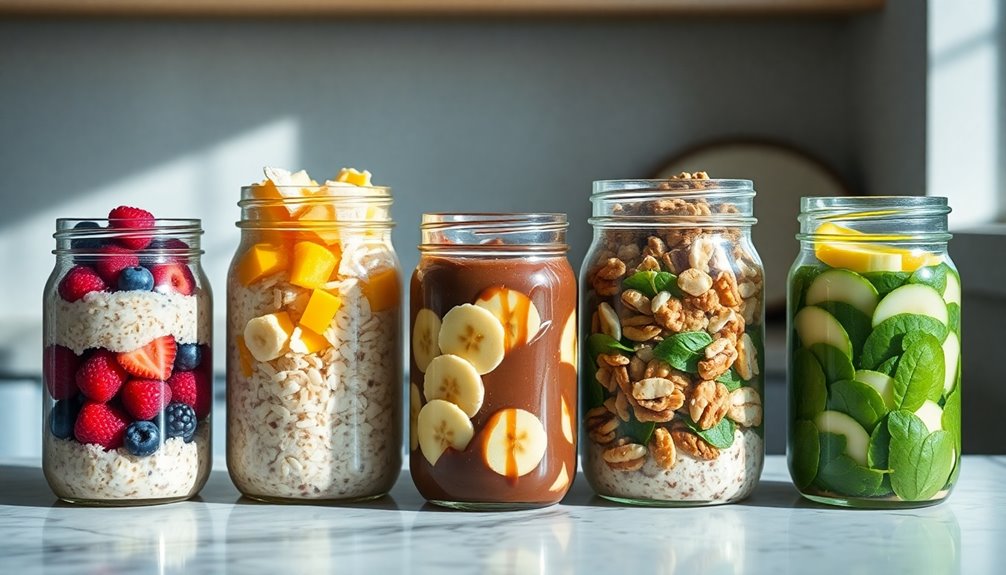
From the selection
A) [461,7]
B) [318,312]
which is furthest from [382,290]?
[461,7]

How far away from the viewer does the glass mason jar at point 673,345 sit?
766mm

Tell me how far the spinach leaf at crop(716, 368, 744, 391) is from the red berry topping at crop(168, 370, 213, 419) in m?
0.37

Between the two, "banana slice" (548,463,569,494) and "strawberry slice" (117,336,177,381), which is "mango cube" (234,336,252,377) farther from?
"banana slice" (548,463,569,494)

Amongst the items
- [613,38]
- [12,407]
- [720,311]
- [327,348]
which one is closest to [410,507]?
[327,348]

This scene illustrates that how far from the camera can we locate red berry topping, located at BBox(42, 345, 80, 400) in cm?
78

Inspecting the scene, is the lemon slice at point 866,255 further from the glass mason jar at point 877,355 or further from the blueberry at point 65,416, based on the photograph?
the blueberry at point 65,416

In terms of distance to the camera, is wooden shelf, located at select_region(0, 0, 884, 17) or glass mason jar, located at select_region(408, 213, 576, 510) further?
wooden shelf, located at select_region(0, 0, 884, 17)

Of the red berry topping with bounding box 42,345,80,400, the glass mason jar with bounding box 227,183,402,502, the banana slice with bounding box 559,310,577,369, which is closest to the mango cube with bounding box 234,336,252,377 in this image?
the glass mason jar with bounding box 227,183,402,502

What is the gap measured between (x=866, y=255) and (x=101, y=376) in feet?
1.74

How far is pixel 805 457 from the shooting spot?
81 centimetres

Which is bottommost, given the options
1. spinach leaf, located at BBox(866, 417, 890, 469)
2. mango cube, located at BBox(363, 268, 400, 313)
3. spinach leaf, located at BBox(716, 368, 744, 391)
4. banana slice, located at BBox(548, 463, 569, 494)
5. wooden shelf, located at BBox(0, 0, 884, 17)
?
banana slice, located at BBox(548, 463, 569, 494)

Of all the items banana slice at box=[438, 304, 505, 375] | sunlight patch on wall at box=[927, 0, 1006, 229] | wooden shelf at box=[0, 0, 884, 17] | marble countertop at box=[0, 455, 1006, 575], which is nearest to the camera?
marble countertop at box=[0, 455, 1006, 575]

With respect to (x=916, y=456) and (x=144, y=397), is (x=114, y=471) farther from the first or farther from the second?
(x=916, y=456)

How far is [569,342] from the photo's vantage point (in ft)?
2.60
